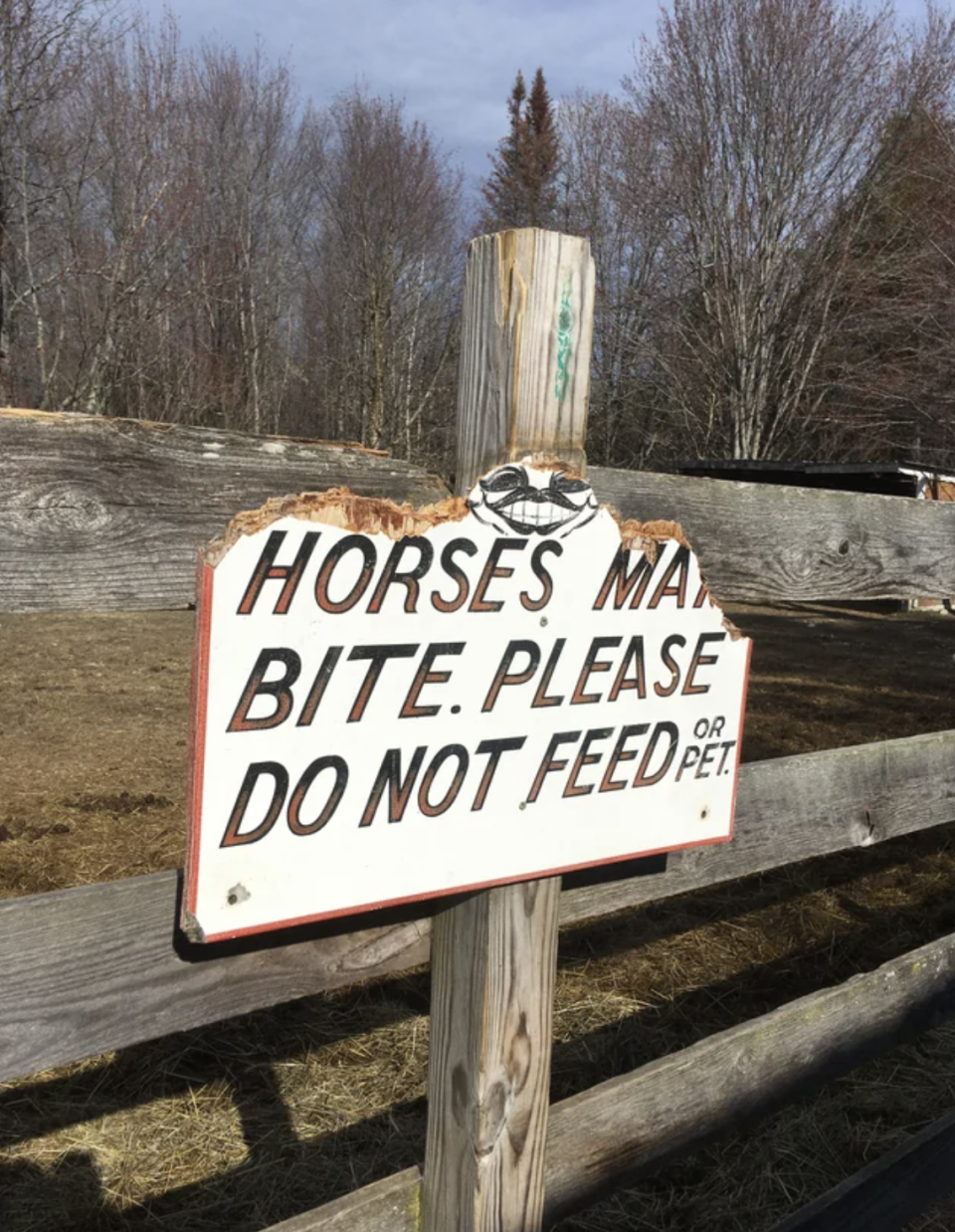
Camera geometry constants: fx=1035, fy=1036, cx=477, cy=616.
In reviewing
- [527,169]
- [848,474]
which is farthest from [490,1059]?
[527,169]

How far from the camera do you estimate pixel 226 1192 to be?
2535mm

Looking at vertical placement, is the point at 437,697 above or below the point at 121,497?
below

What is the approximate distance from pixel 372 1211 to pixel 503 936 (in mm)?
392

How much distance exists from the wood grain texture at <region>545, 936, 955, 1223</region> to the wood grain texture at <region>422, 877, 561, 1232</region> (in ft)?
0.43

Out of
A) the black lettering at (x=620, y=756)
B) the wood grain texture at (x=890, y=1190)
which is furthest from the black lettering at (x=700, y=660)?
the wood grain texture at (x=890, y=1190)

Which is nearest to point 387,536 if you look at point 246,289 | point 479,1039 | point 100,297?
point 479,1039

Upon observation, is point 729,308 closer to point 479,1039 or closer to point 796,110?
point 796,110

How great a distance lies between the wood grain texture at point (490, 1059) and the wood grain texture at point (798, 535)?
0.60 m

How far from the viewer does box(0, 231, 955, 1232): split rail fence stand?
3.68 ft

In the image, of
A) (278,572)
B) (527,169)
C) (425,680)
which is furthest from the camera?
(527,169)

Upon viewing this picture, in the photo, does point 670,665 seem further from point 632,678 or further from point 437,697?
point 437,697

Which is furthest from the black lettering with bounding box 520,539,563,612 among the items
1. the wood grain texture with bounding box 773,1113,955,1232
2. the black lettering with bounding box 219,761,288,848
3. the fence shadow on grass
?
the fence shadow on grass

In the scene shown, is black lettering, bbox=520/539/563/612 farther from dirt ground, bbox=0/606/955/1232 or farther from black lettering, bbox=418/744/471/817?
dirt ground, bbox=0/606/955/1232

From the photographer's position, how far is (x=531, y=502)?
1.26m
